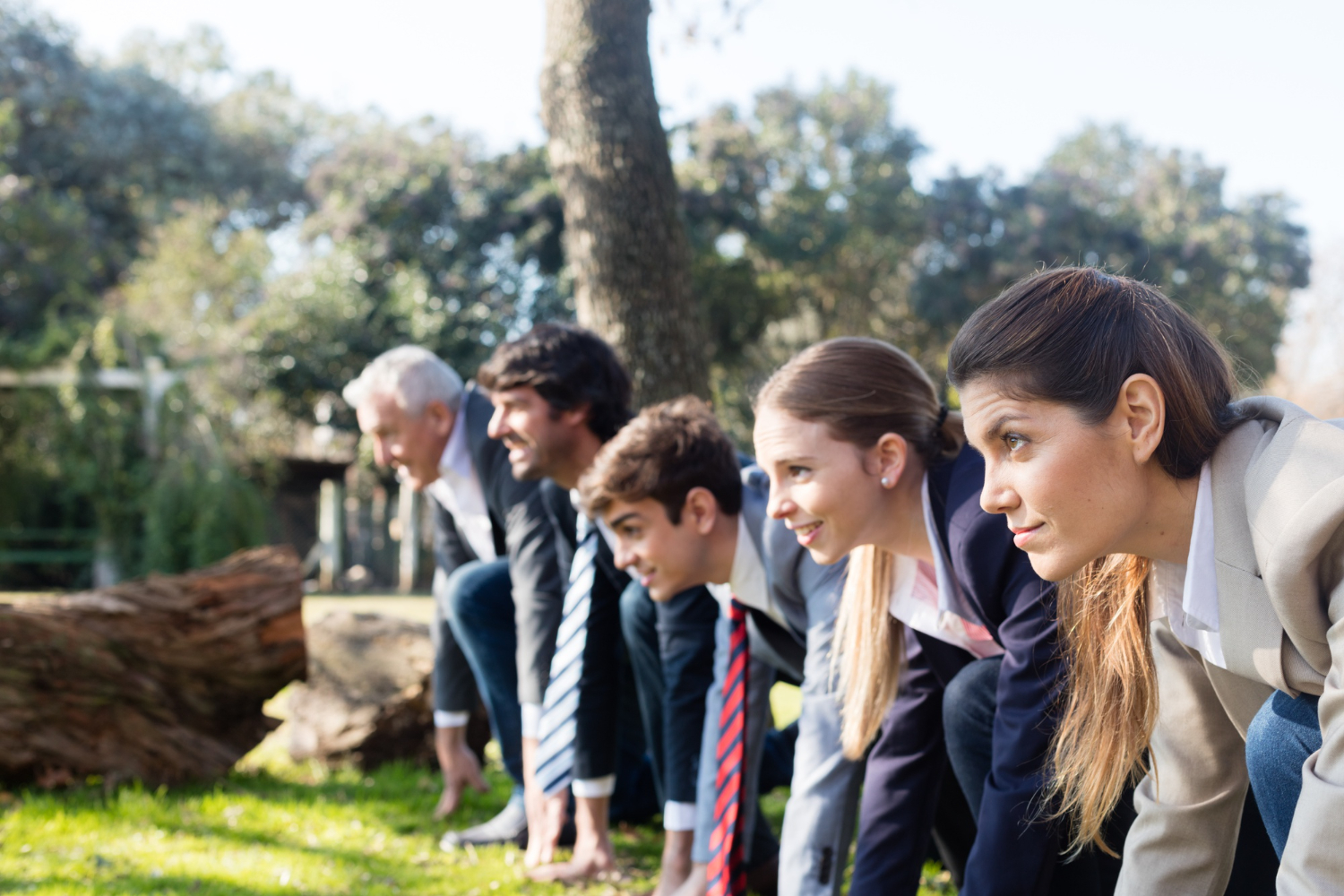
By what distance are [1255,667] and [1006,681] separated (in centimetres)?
66

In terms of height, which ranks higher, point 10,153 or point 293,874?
point 10,153

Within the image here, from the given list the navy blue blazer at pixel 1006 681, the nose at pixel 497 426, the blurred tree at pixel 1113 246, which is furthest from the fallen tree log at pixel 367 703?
the blurred tree at pixel 1113 246

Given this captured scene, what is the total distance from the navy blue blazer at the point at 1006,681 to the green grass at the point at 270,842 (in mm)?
1140

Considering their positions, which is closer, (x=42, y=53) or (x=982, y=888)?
(x=982, y=888)

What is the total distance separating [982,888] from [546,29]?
4389mm

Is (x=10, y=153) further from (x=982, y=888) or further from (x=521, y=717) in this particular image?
(x=982, y=888)

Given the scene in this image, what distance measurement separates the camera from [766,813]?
4105 millimetres

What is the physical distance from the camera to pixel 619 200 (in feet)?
16.6

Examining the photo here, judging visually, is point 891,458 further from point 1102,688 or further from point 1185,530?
point 1185,530

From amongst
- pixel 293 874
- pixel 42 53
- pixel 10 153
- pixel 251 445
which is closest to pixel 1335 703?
pixel 293 874

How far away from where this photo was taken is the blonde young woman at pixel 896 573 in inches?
96.3

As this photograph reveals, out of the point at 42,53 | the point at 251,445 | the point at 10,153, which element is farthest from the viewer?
the point at 42,53

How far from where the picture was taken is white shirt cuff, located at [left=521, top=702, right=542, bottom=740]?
12.0 feet

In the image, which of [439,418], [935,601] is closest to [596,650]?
[439,418]
